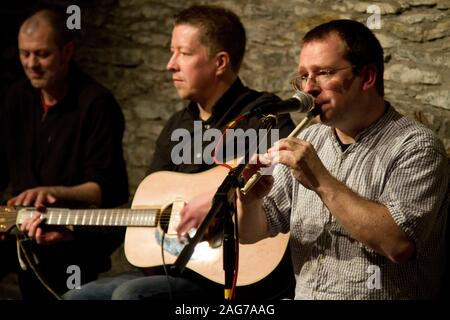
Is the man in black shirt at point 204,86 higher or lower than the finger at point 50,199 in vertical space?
higher

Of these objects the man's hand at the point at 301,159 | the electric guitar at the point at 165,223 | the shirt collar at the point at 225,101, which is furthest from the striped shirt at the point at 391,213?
the shirt collar at the point at 225,101

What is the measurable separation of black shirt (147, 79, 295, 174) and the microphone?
0.73 metres

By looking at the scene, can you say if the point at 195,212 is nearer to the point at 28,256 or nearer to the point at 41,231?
the point at 41,231

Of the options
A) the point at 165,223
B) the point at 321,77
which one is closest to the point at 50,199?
the point at 165,223

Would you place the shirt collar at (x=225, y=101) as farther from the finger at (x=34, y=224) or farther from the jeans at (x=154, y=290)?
the finger at (x=34, y=224)

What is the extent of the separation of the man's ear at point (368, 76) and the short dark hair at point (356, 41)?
0.01 meters

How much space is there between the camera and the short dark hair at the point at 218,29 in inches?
118

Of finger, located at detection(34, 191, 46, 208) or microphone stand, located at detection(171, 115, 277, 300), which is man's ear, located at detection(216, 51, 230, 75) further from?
microphone stand, located at detection(171, 115, 277, 300)

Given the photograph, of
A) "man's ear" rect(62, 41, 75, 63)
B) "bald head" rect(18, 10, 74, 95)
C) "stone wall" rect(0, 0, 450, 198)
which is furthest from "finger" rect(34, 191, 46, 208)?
"stone wall" rect(0, 0, 450, 198)

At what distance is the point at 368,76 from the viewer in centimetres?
226

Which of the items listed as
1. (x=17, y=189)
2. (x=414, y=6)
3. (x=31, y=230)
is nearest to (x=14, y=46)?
(x=17, y=189)

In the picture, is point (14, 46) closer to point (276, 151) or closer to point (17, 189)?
point (17, 189)

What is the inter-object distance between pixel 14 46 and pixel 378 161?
9.81 ft

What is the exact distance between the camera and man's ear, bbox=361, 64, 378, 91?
2250 millimetres
